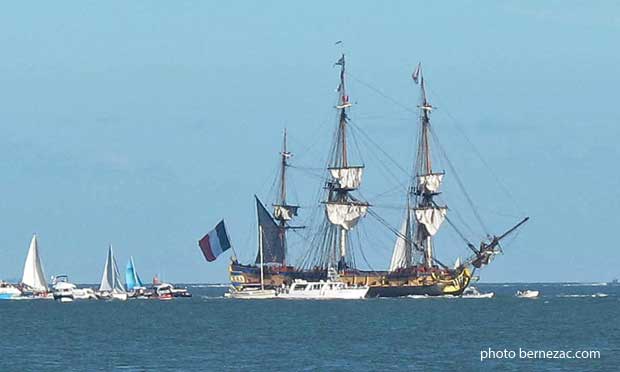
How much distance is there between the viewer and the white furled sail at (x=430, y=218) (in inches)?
7574

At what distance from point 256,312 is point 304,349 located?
5255 cm

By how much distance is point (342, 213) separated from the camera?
19500cm

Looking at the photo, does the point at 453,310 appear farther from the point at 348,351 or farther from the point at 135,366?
the point at 135,366

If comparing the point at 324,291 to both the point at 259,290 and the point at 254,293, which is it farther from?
the point at 254,293

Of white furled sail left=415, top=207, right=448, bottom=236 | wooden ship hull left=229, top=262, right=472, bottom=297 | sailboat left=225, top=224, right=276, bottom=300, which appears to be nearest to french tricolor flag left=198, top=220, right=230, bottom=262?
sailboat left=225, top=224, right=276, bottom=300

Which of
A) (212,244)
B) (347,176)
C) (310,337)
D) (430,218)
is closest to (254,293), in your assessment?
(212,244)

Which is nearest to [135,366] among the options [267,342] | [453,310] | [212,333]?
[267,342]

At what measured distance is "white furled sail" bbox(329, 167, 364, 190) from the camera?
638 feet

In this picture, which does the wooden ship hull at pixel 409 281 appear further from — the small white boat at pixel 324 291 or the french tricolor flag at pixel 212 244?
the french tricolor flag at pixel 212 244

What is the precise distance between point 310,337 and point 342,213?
8394cm

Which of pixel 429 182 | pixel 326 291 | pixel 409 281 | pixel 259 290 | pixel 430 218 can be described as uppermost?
pixel 429 182

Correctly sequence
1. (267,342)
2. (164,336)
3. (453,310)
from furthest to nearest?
(453,310) < (164,336) < (267,342)

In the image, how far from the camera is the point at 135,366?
290 feet

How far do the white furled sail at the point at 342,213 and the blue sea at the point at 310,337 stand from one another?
946 inches
